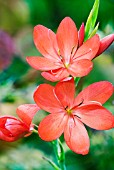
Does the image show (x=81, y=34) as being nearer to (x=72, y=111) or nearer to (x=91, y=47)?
(x=91, y=47)

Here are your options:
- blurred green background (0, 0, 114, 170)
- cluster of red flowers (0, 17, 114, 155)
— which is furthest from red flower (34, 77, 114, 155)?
blurred green background (0, 0, 114, 170)

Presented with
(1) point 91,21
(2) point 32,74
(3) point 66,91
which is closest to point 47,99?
(3) point 66,91

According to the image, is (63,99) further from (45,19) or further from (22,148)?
(45,19)

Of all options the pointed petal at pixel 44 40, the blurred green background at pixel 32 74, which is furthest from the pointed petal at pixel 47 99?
the blurred green background at pixel 32 74

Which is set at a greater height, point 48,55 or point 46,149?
point 48,55

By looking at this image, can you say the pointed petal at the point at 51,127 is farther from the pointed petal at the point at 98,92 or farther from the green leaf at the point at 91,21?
the green leaf at the point at 91,21

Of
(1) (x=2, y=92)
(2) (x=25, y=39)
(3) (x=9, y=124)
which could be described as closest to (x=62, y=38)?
(3) (x=9, y=124)
